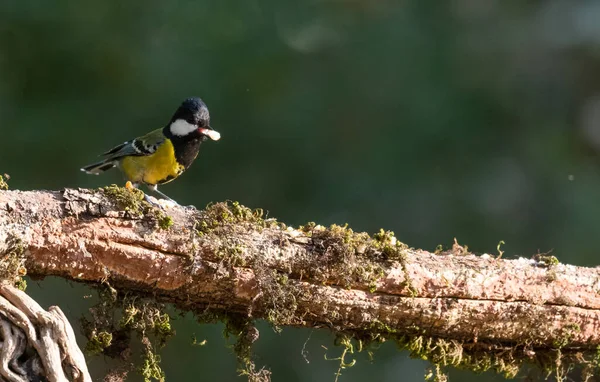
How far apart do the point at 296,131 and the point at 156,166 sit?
264cm

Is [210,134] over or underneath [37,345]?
over

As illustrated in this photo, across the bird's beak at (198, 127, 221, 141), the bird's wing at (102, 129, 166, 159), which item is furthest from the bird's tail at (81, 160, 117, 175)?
the bird's beak at (198, 127, 221, 141)

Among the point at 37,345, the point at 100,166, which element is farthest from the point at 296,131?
the point at 37,345

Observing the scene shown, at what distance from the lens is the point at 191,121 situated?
3738 millimetres

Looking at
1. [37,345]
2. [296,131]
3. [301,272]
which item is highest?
[296,131]

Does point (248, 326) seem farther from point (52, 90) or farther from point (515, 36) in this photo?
point (515, 36)

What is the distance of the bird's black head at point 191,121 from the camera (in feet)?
12.2

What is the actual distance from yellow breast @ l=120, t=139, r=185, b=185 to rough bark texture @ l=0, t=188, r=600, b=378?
129cm

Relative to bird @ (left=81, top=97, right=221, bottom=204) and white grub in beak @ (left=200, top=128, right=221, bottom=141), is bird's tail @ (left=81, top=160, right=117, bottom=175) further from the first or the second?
white grub in beak @ (left=200, top=128, right=221, bottom=141)

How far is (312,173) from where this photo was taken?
6.19 metres

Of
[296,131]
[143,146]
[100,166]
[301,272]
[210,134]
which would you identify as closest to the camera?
[301,272]

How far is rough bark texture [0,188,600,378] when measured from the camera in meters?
2.19

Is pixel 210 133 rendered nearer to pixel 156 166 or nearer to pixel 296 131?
pixel 156 166

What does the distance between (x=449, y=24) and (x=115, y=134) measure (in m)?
2.67
